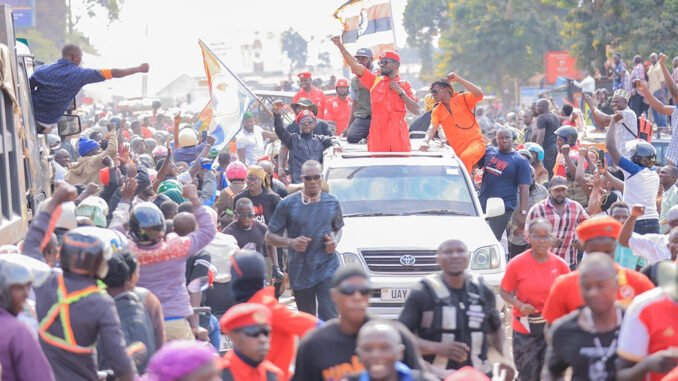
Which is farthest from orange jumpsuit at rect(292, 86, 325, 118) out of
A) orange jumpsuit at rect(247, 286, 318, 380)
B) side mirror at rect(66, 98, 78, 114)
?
orange jumpsuit at rect(247, 286, 318, 380)

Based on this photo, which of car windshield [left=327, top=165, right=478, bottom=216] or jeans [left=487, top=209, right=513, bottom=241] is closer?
car windshield [left=327, top=165, right=478, bottom=216]

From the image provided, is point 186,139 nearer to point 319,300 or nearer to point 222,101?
point 222,101

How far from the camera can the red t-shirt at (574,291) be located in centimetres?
733

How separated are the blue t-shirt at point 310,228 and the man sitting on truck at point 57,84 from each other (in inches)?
71.3

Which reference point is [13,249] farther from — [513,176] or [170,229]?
[513,176]

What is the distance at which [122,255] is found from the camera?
6.98m

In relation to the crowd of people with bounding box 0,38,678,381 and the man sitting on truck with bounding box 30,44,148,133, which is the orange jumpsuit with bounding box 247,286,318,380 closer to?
the crowd of people with bounding box 0,38,678,381

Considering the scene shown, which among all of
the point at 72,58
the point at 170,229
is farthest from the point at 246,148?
the point at 170,229

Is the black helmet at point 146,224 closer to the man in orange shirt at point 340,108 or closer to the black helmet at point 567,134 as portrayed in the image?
the black helmet at point 567,134

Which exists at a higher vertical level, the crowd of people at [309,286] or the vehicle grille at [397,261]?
the crowd of people at [309,286]

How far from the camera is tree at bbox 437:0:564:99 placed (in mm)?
61344

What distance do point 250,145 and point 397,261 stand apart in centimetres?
958

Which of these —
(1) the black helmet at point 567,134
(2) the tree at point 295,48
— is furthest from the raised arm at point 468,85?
(2) the tree at point 295,48

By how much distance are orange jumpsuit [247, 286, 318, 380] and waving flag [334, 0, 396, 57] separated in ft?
42.4
